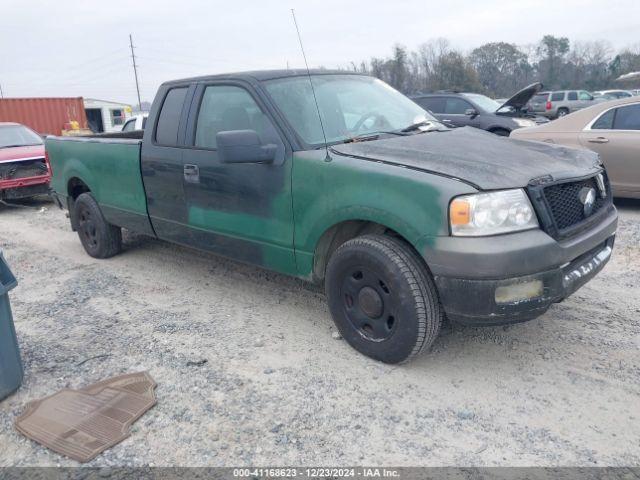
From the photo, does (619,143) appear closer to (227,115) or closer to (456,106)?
(227,115)

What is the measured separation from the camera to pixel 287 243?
3.92m

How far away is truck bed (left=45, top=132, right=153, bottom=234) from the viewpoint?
524 cm

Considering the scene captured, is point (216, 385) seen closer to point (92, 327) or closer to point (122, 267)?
point (92, 327)

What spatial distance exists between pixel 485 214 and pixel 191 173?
249 cm

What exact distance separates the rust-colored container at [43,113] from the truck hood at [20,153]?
10948mm

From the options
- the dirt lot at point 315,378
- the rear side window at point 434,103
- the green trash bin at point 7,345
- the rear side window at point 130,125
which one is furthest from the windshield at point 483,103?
the green trash bin at point 7,345

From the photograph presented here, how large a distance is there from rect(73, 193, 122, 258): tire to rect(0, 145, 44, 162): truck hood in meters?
4.27

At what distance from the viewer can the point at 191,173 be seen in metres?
4.50

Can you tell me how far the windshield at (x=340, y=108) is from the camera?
12.9 feet

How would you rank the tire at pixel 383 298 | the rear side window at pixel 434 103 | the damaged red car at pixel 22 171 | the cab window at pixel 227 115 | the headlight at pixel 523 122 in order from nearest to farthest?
the tire at pixel 383 298 → the cab window at pixel 227 115 → the damaged red car at pixel 22 171 → the headlight at pixel 523 122 → the rear side window at pixel 434 103

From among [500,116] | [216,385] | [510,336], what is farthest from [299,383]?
[500,116]

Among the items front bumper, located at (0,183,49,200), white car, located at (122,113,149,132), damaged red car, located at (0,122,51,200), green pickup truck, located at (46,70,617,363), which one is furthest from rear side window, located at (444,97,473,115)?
front bumper, located at (0,183,49,200)

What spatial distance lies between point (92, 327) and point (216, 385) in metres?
1.49

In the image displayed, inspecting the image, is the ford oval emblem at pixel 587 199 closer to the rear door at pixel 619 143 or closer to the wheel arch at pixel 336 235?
the wheel arch at pixel 336 235
